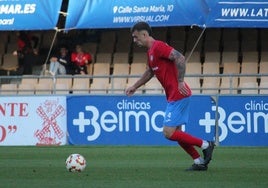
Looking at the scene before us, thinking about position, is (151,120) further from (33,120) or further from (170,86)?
(170,86)

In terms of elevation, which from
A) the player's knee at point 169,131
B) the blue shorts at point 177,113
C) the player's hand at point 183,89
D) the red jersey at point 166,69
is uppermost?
the red jersey at point 166,69

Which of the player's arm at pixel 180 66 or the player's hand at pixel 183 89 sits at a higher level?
the player's arm at pixel 180 66

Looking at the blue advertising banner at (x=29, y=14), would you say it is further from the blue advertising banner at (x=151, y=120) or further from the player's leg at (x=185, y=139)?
the player's leg at (x=185, y=139)

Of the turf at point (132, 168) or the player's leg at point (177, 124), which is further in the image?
the player's leg at point (177, 124)

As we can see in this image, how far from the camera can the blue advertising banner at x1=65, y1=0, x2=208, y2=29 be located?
84.3 ft

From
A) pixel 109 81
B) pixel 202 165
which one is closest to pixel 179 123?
pixel 202 165

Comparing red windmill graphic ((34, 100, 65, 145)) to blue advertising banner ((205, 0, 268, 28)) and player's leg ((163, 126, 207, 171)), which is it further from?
player's leg ((163, 126, 207, 171))

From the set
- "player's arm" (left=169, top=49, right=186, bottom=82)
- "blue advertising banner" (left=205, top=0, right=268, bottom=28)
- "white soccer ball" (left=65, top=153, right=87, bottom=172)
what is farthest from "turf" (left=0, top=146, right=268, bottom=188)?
"blue advertising banner" (left=205, top=0, right=268, bottom=28)

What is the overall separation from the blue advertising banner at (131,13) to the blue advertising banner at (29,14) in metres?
0.60

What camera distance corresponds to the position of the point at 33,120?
2202 cm

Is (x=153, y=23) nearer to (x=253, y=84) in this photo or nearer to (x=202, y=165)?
(x=253, y=84)

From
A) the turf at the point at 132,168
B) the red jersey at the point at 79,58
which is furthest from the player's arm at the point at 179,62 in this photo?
the red jersey at the point at 79,58

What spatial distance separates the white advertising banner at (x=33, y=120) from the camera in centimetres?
2192

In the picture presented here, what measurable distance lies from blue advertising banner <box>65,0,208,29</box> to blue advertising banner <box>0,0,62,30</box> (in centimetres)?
60
